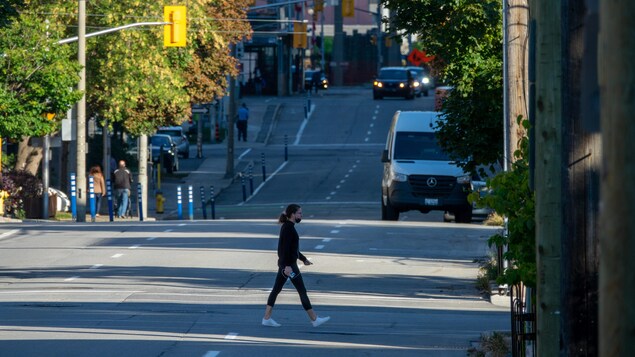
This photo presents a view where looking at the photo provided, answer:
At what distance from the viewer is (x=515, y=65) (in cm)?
1725

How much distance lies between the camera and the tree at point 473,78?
23.2 meters

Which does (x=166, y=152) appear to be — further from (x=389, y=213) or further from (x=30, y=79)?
(x=30, y=79)

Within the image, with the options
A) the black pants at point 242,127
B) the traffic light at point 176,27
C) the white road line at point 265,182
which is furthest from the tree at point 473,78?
the black pants at point 242,127

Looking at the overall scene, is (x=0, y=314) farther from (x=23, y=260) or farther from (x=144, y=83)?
(x=144, y=83)

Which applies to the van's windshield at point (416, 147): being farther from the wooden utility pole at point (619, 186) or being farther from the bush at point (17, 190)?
the wooden utility pole at point (619, 186)

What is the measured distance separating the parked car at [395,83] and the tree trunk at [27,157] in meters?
40.3

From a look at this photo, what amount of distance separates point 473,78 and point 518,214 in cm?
1287

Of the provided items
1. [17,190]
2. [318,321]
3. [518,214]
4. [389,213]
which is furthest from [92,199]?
[518,214]

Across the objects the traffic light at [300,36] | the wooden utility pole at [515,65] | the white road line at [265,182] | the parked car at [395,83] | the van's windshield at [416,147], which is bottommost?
the white road line at [265,182]

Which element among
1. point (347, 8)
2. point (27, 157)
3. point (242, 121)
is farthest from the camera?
point (242, 121)

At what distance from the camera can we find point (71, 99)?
32.5 meters

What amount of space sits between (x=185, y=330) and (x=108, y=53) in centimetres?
2644

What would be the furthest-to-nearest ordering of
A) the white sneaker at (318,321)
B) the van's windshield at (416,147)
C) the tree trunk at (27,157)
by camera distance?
the tree trunk at (27,157) < the van's windshield at (416,147) < the white sneaker at (318,321)

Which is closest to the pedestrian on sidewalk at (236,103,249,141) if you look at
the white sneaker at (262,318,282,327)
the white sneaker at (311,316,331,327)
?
the white sneaker at (311,316,331,327)
